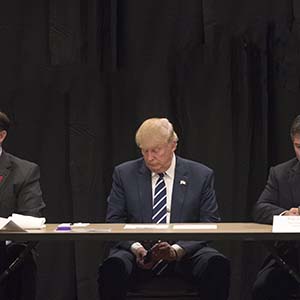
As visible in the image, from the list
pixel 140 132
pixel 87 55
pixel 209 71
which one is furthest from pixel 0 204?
pixel 209 71

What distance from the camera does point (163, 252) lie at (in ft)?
15.2

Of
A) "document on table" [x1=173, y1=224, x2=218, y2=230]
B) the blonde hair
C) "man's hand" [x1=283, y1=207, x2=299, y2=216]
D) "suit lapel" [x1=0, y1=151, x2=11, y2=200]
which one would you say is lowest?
"document on table" [x1=173, y1=224, x2=218, y2=230]

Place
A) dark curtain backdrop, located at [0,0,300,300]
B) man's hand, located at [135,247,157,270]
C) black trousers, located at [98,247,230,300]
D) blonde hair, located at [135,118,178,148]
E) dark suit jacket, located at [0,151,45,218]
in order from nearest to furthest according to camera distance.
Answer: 1. black trousers, located at [98,247,230,300]
2. man's hand, located at [135,247,157,270]
3. blonde hair, located at [135,118,178,148]
4. dark suit jacket, located at [0,151,45,218]
5. dark curtain backdrop, located at [0,0,300,300]

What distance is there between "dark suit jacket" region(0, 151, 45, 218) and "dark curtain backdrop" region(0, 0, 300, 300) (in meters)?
0.92

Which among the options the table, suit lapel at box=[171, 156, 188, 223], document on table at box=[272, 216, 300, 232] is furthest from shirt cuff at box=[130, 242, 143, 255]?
document on table at box=[272, 216, 300, 232]

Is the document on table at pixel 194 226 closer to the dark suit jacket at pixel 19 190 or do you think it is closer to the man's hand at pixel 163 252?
the man's hand at pixel 163 252

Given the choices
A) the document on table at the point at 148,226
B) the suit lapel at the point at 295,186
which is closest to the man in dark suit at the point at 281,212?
the suit lapel at the point at 295,186

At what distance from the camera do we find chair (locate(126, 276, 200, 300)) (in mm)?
4562

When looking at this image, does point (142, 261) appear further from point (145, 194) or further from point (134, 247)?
point (145, 194)

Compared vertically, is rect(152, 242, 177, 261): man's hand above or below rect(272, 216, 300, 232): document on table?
below

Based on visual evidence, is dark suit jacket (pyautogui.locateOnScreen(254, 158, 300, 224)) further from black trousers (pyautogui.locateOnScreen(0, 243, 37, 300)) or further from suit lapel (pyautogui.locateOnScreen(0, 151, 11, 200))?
suit lapel (pyautogui.locateOnScreen(0, 151, 11, 200))

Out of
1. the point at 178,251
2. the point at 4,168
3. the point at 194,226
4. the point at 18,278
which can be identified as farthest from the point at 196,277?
the point at 4,168

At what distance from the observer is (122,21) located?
6121mm

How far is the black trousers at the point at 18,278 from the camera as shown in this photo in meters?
4.75
